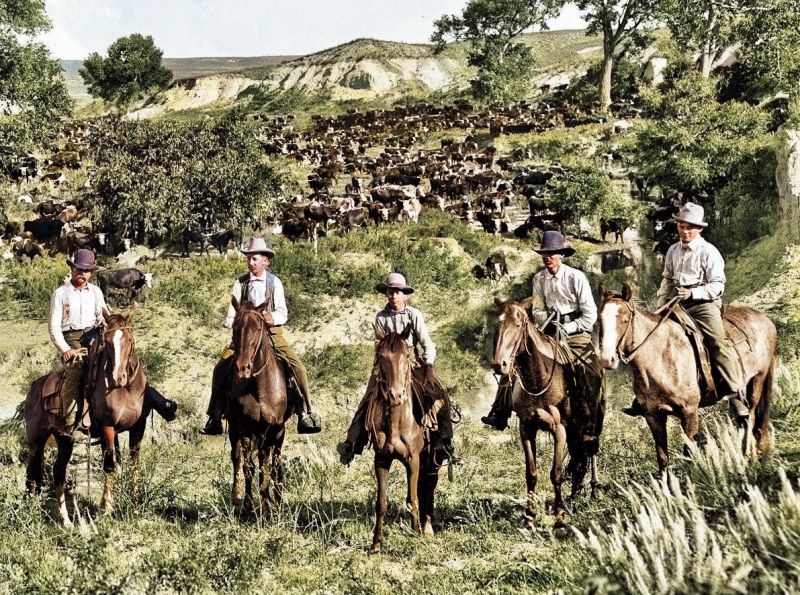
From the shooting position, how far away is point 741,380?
7.24 m

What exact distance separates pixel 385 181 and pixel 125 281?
18647 millimetres

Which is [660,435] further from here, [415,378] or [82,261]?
[82,261]

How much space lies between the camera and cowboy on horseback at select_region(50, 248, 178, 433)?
7.46 metres

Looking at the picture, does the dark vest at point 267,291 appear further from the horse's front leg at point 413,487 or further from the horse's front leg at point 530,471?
the horse's front leg at point 530,471

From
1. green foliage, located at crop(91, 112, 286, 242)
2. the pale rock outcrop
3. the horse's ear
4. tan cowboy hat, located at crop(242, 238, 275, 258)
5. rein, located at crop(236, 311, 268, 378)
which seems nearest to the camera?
the horse's ear

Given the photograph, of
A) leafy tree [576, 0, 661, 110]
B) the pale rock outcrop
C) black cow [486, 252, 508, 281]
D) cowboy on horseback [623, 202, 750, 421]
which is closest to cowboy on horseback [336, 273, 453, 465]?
cowboy on horseback [623, 202, 750, 421]

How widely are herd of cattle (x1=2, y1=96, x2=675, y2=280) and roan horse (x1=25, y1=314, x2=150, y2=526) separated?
1715 centimetres

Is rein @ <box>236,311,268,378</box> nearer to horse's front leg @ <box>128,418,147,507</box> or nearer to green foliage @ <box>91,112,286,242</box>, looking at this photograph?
horse's front leg @ <box>128,418,147,507</box>

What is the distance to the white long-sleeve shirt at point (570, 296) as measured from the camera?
7219mm

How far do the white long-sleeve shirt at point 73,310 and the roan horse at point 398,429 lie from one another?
11.4ft

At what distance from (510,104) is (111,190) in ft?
140

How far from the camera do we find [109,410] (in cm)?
732

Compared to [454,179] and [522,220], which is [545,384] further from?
[454,179]

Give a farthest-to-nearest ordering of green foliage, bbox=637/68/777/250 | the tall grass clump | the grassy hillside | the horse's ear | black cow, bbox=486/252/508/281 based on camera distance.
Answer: black cow, bbox=486/252/508/281 < green foliage, bbox=637/68/777/250 < the horse's ear < the grassy hillside < the tall grass clump
